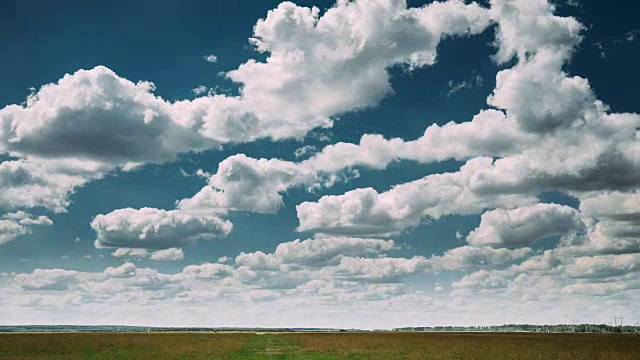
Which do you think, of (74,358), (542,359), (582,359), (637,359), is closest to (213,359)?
(74,358)

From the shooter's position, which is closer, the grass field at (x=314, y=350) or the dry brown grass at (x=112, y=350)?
the dry brown grass at (x=112, y=350)

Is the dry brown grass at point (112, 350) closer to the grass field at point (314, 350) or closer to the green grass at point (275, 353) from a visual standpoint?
the grass field at point (314, 350)

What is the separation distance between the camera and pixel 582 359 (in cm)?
4819

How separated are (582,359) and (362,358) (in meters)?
18.2

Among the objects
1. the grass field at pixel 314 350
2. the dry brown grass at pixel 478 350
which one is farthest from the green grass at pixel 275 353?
the dry brown grass at pixel 478 350

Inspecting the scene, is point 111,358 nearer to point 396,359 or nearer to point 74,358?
point 74,358

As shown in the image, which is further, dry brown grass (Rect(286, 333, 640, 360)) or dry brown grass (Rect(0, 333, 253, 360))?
dry brown grass (Rect(286, 333, 640, 360))

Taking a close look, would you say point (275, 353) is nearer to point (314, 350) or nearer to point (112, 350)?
point (314, 350)

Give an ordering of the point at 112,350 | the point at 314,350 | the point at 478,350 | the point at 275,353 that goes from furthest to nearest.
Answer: the point at 314,350 < the point at 112,350 < the point at 478,350 < the point at 275,353

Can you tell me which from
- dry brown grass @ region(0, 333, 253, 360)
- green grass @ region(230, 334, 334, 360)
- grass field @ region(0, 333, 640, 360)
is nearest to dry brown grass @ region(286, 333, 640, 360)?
grass field @ region(0, 333, 640, 360)

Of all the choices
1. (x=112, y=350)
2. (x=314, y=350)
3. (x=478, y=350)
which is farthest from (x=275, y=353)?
(x=478, y=350)

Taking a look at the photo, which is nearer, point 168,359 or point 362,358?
point 168,359

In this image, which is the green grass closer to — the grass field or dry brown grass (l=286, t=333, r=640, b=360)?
the grass field

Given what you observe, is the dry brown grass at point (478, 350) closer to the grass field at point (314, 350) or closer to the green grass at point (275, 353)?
the grass field at point (314, 350)
